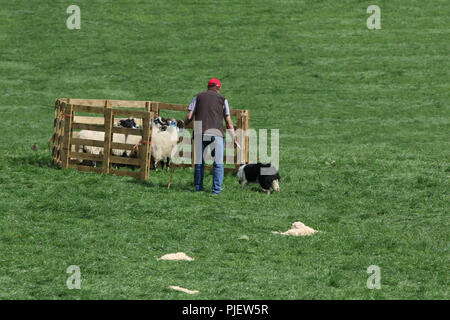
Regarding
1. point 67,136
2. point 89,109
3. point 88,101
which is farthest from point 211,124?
point 88,101

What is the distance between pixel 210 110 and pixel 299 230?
3661 millimetres

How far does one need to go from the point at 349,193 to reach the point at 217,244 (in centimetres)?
481

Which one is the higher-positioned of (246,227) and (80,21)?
(80,21)

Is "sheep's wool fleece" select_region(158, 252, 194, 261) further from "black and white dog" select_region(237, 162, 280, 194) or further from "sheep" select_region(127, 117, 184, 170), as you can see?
"sheep" select_region(127, 117, 184, 170)

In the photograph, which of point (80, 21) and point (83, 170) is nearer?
point (83, 170)

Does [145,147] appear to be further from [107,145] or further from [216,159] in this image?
[216,159]

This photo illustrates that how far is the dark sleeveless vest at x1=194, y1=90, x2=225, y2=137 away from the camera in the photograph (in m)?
13.6

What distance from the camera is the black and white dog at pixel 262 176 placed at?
45.6ft

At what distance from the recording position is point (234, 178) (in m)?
15.6

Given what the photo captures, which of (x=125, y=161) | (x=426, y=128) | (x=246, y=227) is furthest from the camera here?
(x=426, y=128)

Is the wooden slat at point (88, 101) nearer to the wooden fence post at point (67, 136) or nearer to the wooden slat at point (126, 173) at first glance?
the wooden fence post at point (67, 136)
